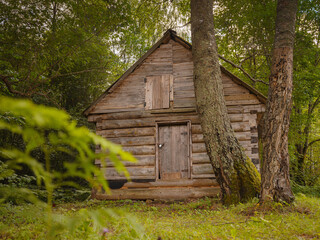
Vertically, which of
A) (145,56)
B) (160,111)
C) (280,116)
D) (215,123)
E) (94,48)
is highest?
→ (94,48)

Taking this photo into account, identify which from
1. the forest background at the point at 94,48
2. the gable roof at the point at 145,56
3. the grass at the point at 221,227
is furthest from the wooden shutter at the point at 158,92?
the grass at the point at 221,227

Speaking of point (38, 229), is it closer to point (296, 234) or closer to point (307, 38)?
point (296, 234)

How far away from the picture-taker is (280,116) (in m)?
5.03

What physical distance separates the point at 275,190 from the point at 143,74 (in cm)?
693

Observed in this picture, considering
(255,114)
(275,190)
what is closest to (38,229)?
(275,190)

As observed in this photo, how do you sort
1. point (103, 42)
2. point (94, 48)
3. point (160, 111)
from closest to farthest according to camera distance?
point (160, 111)
point (94, 48)
point (103, 42)

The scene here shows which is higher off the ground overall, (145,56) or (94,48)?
(94,48)

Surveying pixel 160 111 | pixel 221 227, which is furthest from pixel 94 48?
pixel 221 227

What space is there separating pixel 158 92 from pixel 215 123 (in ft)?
13.4

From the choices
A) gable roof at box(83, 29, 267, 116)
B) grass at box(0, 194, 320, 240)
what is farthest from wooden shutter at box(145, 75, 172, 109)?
grass at box(0, 194, 320, 240)

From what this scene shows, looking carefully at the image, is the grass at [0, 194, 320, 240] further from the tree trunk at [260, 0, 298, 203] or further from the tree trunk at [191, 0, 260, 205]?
the tree trunk at [191, 0, 260, 205]

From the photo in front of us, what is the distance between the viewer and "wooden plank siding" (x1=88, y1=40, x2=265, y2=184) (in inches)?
354

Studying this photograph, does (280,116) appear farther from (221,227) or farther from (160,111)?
(160,111)

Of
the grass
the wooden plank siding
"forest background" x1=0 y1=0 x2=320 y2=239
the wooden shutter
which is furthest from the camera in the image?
the wooden shutter
